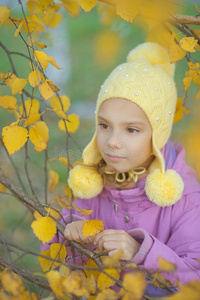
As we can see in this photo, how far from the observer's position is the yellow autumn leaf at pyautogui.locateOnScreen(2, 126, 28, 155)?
3.60ft

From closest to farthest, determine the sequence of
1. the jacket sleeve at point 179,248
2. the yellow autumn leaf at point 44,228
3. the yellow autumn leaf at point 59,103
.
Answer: the yellow autumn leaf at point 44,228, the jacket sleeve at point 179,248, the yellow autumn leaf at point 59,103

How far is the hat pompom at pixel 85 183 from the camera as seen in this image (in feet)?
4.78

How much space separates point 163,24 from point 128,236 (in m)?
0.73

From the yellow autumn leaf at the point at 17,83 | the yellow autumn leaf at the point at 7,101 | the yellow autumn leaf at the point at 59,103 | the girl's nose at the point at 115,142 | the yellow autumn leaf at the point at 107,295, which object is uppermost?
the yellow autumn leaf at the point at 17,83

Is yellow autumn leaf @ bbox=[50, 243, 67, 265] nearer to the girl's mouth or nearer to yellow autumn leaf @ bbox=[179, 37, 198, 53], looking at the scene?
the girl's mouth

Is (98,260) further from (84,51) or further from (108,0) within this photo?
(84,51)

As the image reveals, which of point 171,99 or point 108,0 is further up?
point 108,0

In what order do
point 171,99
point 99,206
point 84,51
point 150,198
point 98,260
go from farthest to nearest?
1. point 84,51
2. point 99,206
3. point 171,99
4. point 150,198
5. point 98,260

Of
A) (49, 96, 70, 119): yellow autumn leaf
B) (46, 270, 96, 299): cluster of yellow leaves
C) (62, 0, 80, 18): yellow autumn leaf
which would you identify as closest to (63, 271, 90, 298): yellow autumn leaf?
(46, 270, 96, 299): cluster of yellow leaves

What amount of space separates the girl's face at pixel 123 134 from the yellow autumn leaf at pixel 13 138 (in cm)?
34

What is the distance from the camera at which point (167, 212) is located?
4.57 feet

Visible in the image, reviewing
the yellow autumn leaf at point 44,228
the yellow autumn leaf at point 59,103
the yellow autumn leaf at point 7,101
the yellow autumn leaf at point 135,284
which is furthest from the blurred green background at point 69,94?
the yellow autumn leaf at point 135,284

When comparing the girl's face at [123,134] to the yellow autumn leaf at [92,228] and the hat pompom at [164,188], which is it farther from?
the yellow autumn leaf at [92,228]

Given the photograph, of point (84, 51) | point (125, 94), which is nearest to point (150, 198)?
point (125, 94)
